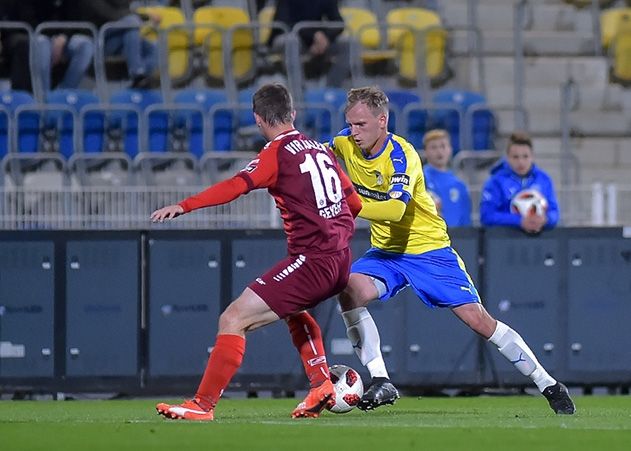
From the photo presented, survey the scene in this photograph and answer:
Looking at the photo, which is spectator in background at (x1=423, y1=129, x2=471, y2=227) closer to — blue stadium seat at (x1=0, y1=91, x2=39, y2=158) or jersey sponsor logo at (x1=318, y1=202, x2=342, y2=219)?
jersey sponsor logo at (x1=318, y1=202, x2=342, y2=219)

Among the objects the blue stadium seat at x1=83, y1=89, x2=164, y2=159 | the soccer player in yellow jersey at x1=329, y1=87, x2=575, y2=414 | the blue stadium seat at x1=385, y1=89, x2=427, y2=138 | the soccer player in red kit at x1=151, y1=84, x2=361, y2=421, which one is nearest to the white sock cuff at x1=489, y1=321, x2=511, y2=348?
the soccer player in yellow jersey at x1=329, y1=87, x2=575, y2=414

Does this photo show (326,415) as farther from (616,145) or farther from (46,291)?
(616,145)

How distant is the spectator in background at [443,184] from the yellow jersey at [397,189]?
2.96m

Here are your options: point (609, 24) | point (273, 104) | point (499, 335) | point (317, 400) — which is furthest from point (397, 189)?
point (609, 24)

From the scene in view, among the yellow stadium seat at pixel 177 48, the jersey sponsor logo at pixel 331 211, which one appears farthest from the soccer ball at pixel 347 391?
the yellow stadium seat at pixel 177 48

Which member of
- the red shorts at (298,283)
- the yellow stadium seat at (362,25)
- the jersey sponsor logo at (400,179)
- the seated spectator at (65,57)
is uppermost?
the yellow stadium seat at (362,25)

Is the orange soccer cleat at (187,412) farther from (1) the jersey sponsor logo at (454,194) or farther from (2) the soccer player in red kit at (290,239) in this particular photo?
(1) the jersey sponsor logo at (454,194)

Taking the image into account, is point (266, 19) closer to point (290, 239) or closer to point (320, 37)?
point (320, 37)

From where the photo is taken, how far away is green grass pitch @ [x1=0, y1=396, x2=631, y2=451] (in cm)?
721

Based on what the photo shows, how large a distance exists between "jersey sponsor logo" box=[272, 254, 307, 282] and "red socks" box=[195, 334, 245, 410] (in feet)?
1.32

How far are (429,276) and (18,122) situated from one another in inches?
312

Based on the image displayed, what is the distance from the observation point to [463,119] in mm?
16922

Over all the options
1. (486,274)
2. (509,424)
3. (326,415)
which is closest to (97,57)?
(486,274)

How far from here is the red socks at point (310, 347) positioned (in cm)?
921
